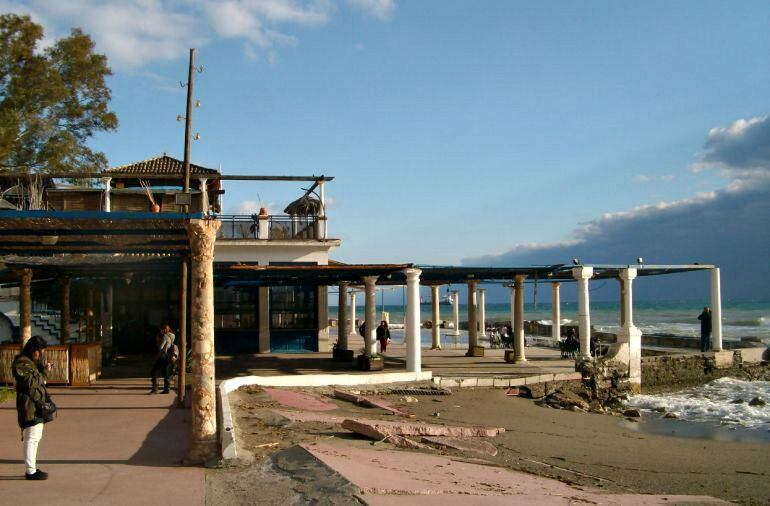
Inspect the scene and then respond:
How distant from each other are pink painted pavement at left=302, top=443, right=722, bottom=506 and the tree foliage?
14483 millimetres

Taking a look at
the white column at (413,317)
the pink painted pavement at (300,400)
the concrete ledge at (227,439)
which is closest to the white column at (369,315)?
the white column at (413,317)

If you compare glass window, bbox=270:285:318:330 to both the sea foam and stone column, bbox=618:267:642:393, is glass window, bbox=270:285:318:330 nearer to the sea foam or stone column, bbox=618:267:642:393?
stone column, bbox=618:267:642:393

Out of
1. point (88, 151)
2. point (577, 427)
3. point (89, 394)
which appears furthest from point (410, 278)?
point (88, 151)

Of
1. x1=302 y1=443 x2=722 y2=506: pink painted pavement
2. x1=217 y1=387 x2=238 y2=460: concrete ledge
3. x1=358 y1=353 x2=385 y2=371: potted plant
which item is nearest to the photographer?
x1=302 y1=443 x2=722 y2=506: pink painted pavement

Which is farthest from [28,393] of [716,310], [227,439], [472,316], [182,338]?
[716,310]

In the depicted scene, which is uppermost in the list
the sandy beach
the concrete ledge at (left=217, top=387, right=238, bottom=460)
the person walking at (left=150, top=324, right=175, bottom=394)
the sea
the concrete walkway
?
the person walking at (left=150, top=324, right=175, bottom=394)

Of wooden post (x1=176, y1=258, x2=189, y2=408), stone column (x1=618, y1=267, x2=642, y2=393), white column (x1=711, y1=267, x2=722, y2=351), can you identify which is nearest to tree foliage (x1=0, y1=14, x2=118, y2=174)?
wooden post (x1=176, y1=258, x2=189, y2=408)

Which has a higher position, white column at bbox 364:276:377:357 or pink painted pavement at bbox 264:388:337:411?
white column at bbox 364:276:377:357

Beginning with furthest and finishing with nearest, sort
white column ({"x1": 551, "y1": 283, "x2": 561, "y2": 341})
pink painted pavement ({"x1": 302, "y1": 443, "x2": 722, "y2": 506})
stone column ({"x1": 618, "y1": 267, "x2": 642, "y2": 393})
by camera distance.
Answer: white column ({"x1": 551, "y1": 283, "x2": 561, "y2": 341}) < stone column ({"x1": 618, "y1": 267, "x2": 642, "y2": 393}) < pink painted pavement ({"x1": 302, "y1": 443, "x2": 722, "y2": 506})

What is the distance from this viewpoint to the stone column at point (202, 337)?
8391mm

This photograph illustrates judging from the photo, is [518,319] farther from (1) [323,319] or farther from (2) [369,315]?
(1) [323,319]

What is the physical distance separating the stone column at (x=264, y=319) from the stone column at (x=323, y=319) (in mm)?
1928

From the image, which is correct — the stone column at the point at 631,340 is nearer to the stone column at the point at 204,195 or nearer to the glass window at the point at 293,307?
the glass window at the point at 293,307

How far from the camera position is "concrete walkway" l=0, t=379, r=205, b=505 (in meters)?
6.81
